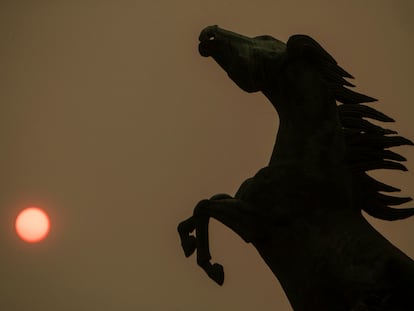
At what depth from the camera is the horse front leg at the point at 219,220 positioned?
535 cm

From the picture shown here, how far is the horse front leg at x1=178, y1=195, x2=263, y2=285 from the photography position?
535cm

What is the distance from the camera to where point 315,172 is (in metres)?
5.42

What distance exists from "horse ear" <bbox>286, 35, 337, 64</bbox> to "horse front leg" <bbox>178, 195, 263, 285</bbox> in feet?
4.06

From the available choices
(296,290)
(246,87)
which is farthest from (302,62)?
(296,290)

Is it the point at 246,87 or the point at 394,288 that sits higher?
the point at 246,87

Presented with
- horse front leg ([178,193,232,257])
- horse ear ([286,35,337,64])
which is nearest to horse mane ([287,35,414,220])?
horse ear ([286,35,337,64])

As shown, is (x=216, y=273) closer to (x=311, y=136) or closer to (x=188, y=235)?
(x=188, y=235)

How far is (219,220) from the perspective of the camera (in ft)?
17.9

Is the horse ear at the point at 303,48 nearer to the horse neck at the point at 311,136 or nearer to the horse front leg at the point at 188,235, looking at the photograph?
the horse neck at the point at 311,136

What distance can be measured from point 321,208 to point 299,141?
1.76 feet

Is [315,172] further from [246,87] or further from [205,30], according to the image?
[205,30]

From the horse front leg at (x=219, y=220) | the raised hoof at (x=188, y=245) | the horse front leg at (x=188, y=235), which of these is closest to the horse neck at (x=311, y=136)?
the horse front leg at (x=219, y=220)

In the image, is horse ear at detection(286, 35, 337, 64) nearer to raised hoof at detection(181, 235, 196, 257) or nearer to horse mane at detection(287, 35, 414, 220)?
horse mane at detection(287, 35, 414, 220)

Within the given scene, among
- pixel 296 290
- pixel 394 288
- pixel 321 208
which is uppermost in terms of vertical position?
pixel 321 208
